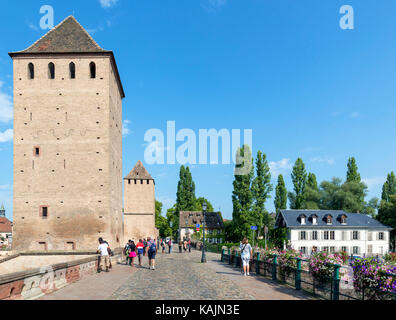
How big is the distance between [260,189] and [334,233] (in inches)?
528

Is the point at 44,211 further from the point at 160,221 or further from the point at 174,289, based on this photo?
the point at 160,221

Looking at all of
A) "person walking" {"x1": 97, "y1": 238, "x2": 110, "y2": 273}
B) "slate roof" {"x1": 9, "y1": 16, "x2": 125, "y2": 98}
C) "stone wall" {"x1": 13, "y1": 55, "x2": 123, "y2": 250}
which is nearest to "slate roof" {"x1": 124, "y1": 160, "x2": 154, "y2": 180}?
"stone wall" {"x1": 13, "y1": 55, "x2": 123, "y2": 250}

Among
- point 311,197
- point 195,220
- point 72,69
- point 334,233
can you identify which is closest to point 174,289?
point 72,69

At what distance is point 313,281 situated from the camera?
9.80m

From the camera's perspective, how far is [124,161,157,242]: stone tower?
154 ft

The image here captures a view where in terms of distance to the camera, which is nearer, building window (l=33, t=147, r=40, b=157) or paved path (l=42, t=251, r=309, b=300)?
paved path (l=42, t=251, r=309, b=300)

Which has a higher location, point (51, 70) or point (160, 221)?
point (51, 70)

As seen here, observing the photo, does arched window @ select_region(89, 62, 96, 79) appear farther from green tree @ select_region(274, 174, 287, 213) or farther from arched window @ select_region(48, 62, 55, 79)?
green tree @ select_region(274, 174, 287, 213)

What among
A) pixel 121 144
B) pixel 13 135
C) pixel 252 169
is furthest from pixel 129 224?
pixel 13 135

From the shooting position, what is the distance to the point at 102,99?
2725cm

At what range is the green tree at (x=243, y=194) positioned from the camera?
42969 millimetres

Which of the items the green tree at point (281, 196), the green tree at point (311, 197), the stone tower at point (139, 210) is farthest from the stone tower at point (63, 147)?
the green tree at point (281, 196)

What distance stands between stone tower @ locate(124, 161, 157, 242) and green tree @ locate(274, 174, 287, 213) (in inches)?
1154
